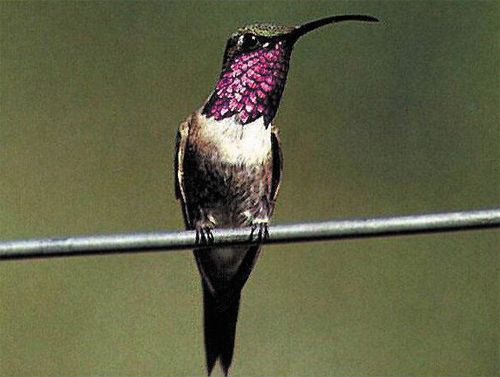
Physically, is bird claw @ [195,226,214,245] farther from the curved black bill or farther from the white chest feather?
the curved black bill

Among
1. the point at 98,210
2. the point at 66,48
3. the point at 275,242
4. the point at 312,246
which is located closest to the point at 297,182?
the point at 312,246

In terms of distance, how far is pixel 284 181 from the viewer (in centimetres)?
642

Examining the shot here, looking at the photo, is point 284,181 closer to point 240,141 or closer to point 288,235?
point 240,141

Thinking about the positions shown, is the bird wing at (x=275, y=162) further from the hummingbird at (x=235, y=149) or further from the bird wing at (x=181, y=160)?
the bird wing at (x=181, y=160)

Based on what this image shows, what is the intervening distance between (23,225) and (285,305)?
1301 mm

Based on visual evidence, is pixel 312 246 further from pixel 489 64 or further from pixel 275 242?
pixel 275 242

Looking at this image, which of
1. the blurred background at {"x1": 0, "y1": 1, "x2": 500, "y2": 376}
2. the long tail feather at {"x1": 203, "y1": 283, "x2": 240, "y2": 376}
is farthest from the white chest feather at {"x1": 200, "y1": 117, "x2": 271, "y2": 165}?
the blurred background at {"x1": 0, "y1": 1, "x2": 500, "y2": 376}

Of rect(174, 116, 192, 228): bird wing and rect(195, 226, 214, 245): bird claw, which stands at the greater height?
rect(174, 116, 192, 228): bird wing

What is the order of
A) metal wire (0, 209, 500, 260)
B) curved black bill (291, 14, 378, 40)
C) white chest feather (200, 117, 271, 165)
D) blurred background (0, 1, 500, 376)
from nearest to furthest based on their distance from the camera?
metal wire (0, 209, 500, 260) → curved black bill (291, 14, 378, 40) → white chest feather (200, 117, 271, 165) → blurred background (0, 1, 500, 376)

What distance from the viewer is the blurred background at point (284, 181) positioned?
625 centimetres

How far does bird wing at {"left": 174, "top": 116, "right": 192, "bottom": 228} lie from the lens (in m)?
3.68

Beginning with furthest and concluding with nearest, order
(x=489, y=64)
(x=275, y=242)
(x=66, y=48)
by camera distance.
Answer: (x=489, y=64) < (x=66, y=48) < (x=275, y=242)

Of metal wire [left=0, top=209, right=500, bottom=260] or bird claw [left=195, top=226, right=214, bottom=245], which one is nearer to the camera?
metal wire [left=0, top=209, right=500, bottom=260]

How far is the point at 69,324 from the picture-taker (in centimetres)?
636
